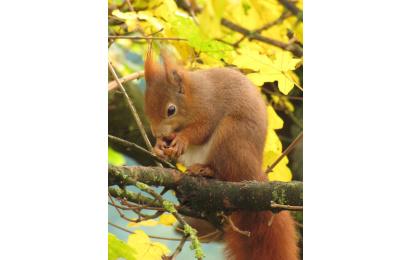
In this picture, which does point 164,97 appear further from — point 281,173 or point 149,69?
point 281,173

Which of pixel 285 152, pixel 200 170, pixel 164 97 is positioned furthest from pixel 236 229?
pixel 164 97

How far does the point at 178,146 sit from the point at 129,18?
0.63m

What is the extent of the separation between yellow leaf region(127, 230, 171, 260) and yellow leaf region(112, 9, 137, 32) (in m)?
0.93

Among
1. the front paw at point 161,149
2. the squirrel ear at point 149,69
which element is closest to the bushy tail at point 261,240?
the front paw at point 161,149

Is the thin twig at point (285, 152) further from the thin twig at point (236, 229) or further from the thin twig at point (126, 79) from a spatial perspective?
the thin twig at point (126, 79)

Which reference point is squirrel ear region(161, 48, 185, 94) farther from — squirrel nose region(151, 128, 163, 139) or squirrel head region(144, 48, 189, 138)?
squirrel nose region(151, 128, 163, 139)

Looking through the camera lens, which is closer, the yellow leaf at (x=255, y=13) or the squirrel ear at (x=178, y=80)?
the yellow leaf at (x=255, y=13)

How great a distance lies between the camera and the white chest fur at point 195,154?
2.18 metres

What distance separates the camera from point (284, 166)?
2143mm

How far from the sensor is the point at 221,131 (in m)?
2.13

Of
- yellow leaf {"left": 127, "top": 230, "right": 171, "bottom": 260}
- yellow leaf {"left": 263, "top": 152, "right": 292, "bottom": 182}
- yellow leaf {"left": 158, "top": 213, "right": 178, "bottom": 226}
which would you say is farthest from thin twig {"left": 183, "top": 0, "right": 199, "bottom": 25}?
yellow leaf {"left": 127, "top": 230, "right": 171, "bottom": 260}

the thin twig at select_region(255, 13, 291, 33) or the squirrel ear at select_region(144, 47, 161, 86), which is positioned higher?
the thin twig at select_region(255, 13, 291, 33)

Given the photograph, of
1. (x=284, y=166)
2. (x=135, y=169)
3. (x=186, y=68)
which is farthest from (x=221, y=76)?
(x=135, y=169)

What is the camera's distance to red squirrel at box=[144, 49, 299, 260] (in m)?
2.09
